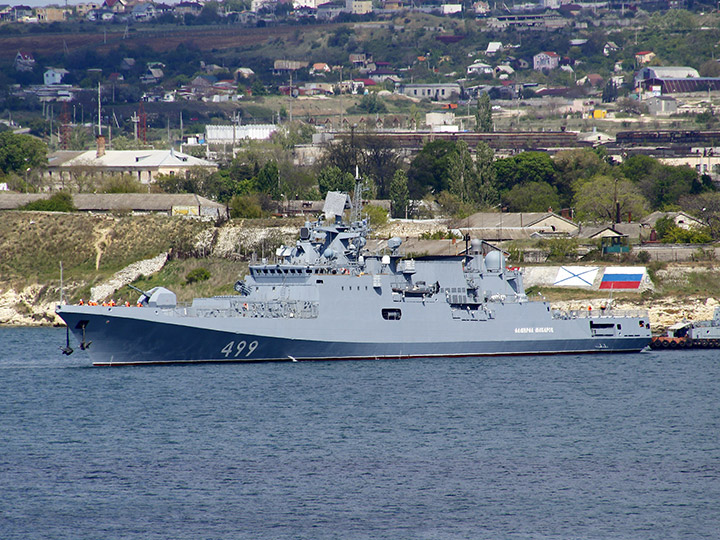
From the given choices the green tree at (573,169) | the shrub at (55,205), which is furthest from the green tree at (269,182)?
the green tree at (573,169)

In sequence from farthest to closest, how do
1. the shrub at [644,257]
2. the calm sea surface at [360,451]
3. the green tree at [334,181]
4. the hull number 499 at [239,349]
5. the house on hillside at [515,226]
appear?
the green tree at [334,181], the house on hillside at [515,226], the shrub at [644,257], the hull number 499 at [239,349], the calm sea surface at [360,451]

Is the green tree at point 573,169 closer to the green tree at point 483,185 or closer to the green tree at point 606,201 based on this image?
the green tree at point 606,201

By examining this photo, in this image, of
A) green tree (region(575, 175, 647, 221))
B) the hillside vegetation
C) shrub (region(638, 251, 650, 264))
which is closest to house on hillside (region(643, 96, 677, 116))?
green tree (region(575, 175, 647, 221))

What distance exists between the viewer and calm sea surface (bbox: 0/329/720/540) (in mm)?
27094

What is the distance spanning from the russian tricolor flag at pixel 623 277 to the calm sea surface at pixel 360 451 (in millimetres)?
18186

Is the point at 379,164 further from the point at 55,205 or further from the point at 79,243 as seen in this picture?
the point at 79,243

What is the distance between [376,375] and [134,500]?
57.7 feet

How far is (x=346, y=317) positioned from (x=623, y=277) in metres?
24.9

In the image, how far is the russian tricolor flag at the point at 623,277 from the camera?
66438mm

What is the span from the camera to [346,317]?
47.3 meters

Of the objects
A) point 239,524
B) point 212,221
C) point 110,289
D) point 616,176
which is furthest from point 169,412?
point 616,176

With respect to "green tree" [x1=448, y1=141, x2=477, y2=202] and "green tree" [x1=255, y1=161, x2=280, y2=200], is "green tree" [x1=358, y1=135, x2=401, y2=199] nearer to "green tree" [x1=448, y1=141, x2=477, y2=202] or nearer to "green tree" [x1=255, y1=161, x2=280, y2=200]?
"green tree" [x1=448, y1=141, x2=477, y2=202]

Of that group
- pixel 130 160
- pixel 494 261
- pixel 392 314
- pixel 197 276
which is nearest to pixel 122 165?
pixel 130 160

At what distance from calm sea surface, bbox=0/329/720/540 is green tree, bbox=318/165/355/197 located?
162 feet
